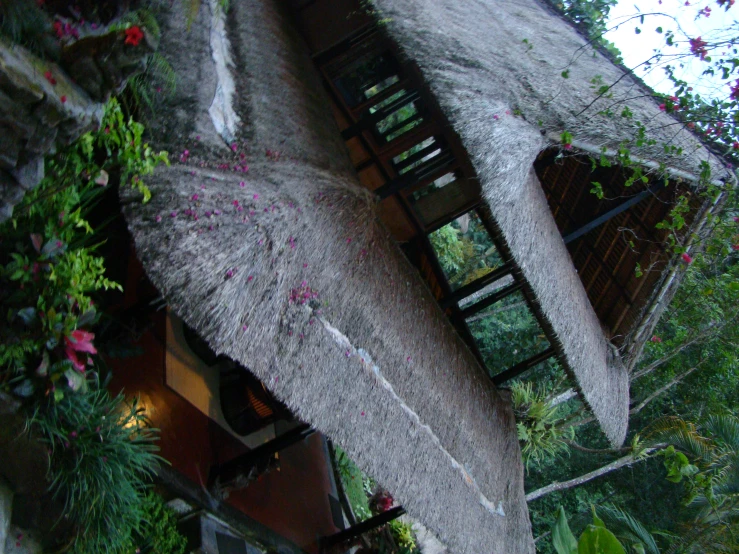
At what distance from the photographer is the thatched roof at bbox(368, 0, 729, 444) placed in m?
4.08

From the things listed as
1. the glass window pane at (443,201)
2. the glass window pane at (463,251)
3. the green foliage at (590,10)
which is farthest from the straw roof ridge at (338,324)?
the green foliage at (590,10)

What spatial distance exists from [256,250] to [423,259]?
9.20ft

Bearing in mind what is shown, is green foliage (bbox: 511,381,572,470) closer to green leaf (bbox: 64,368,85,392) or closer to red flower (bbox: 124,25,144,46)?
green leaf (bbox: 64,368,85,392)

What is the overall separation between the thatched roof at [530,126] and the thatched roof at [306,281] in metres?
0.76

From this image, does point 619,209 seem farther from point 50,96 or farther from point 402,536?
point 402,536

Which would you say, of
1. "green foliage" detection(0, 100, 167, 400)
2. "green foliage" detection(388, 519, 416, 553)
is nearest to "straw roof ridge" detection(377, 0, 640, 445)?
"green foliage" detection(0, 100, 167, 400)

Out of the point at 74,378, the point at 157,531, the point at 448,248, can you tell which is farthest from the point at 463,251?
the point at 74,378

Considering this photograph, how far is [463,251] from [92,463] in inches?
419

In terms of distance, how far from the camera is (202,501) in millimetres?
4805

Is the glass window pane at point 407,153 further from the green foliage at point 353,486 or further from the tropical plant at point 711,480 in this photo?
the tropical plant at point 711,480

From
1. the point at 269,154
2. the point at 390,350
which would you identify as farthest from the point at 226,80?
the point at 390,350

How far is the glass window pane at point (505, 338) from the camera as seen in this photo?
12648mm

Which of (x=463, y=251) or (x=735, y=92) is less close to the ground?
(x=735, y=92)

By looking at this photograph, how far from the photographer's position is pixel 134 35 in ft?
7.72
